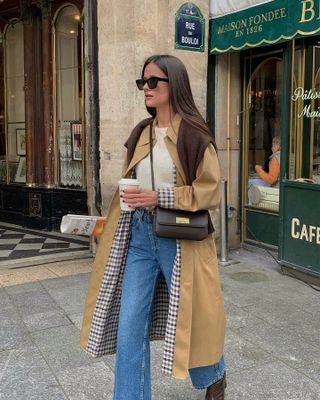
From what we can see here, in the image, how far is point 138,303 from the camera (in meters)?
2.54

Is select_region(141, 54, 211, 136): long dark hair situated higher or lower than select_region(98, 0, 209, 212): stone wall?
lower

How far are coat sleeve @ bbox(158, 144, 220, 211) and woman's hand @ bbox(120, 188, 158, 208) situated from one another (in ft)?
0.13

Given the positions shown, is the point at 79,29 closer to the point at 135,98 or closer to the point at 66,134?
the point at 66,134

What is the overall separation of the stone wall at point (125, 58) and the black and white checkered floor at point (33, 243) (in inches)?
60.5

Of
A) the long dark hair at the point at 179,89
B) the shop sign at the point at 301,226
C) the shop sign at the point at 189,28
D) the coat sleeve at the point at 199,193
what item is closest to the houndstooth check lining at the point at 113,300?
the coat sleeve at the point at 199,193

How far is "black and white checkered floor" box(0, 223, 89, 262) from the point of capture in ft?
22.5

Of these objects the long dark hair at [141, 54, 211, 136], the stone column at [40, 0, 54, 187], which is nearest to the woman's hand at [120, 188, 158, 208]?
the long dark hair at [141, 54, 211, 136]

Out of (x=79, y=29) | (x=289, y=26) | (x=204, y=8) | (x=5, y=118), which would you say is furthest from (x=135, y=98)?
(x=5, y=118)

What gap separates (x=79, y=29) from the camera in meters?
7.89

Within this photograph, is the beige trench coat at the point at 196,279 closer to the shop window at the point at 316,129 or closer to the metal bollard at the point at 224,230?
the shop window at the point at 316,129

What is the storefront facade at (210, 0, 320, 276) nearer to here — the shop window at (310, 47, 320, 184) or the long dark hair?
the shop window at (310, 47, 320, 184)

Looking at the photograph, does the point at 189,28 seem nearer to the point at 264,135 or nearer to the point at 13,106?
the point at 264,135

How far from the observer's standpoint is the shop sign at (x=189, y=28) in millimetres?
5684

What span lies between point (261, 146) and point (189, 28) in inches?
68.4
